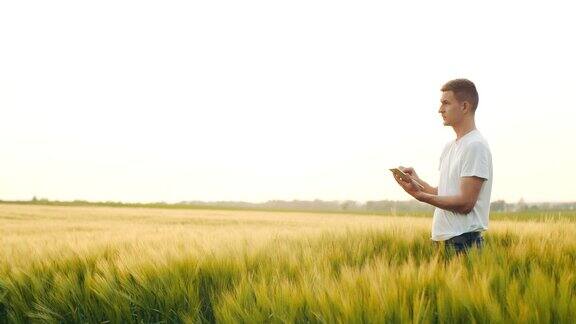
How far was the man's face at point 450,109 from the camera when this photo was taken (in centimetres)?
357

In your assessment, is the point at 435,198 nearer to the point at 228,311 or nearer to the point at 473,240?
the point at 473,240

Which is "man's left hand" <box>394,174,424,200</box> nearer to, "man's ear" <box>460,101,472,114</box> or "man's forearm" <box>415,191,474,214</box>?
"man's forearm" <box>415,191,474,214</box>

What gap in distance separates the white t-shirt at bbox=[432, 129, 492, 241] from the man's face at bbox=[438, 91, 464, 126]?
0.13m

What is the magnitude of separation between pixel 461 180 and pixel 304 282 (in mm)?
1318

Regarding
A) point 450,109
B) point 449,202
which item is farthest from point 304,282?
point 450,109

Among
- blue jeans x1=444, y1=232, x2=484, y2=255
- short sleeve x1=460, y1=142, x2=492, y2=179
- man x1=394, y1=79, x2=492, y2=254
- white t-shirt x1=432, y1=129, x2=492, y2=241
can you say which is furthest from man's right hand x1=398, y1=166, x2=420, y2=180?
blue jeans x1=444, y1=232, x2=484, y2=255

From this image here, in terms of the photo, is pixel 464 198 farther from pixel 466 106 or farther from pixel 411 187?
pixel 466 106

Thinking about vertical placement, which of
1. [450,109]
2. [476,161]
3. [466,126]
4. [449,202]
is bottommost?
[449,202]

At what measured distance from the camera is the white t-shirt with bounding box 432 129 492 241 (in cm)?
341

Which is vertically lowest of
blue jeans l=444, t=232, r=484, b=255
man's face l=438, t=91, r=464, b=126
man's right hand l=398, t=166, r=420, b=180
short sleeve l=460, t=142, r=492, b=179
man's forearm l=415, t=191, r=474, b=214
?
blue jeans l=444, t=232, r=484, b=255

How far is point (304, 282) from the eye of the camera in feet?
9.32

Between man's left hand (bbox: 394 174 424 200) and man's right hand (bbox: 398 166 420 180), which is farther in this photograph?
man's right hand (bbox: 398 166 420 180)

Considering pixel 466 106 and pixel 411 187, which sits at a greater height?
pixel 466 106

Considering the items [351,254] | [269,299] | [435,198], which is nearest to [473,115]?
[435,198]
